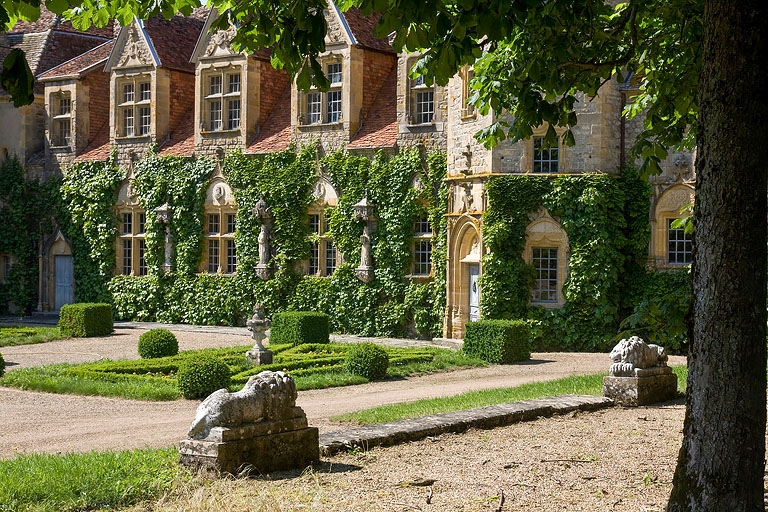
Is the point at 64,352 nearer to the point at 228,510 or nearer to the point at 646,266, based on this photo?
the point at 646,266

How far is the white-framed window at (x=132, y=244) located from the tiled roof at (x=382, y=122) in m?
8.20

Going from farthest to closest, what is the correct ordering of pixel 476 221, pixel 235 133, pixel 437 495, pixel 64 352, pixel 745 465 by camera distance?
1. pixel 235 133
2. pixel 476 221
3. pixel 64 352
4. pixel 437 495
5. pixel 745 465

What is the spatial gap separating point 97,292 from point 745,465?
28.9 meters

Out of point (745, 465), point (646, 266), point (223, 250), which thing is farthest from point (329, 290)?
point (745, 465)

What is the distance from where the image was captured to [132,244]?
32469mm

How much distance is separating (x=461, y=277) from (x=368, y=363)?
7424 mm

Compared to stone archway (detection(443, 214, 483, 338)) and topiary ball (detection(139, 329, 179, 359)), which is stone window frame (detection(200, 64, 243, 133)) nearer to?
stone archway (detection(443, 214, 483, 338))

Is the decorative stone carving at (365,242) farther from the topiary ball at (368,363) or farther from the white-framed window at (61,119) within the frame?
the white-framed window at (61,119)

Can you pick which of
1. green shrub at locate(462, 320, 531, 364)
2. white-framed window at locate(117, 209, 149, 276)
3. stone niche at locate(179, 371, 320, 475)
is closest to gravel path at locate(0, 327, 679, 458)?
green shrub at locate(462, 320, 531, 364)

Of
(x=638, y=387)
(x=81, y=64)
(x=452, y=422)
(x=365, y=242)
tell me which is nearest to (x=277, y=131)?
(x=365, y=242)

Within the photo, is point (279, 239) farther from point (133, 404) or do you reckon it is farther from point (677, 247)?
point (133, 404)

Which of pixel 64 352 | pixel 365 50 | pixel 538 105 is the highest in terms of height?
pixel 365 50

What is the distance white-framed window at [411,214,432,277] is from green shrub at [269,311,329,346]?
4.20m

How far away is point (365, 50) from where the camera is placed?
28.7 metres
